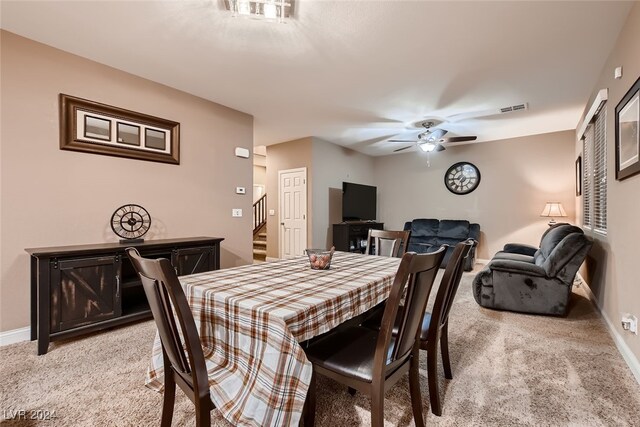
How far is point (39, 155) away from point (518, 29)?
423 centimetres

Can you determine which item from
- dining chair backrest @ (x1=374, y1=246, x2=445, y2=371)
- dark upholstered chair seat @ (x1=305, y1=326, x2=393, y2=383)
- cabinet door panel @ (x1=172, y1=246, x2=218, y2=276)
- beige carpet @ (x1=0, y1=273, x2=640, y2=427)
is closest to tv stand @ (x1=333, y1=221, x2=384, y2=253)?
cabinet door panel @ (x1=172, y1=246, x2=218, y2=276)

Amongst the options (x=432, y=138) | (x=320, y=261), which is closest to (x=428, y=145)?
(x=432, y=138)

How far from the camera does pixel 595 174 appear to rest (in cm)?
346

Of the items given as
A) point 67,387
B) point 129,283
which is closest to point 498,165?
point 129,283

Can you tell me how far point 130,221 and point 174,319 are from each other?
2.45 metres

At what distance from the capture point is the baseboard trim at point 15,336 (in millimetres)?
2393

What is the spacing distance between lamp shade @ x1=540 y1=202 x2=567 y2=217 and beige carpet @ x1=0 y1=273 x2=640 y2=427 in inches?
118

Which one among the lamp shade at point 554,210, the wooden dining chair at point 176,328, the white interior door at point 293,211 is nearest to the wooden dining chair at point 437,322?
the wooden dining chair at point 176,328

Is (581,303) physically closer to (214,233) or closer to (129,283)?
(214,233)

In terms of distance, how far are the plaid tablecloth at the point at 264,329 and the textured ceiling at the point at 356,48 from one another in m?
1.99

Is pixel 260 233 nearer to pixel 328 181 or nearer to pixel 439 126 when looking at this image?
pixel 328 181

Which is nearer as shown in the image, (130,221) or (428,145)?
(130,221)

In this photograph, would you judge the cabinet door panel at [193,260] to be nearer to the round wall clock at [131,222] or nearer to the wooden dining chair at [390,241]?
the round wall clock at [131,222]

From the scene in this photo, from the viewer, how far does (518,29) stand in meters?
2.37
